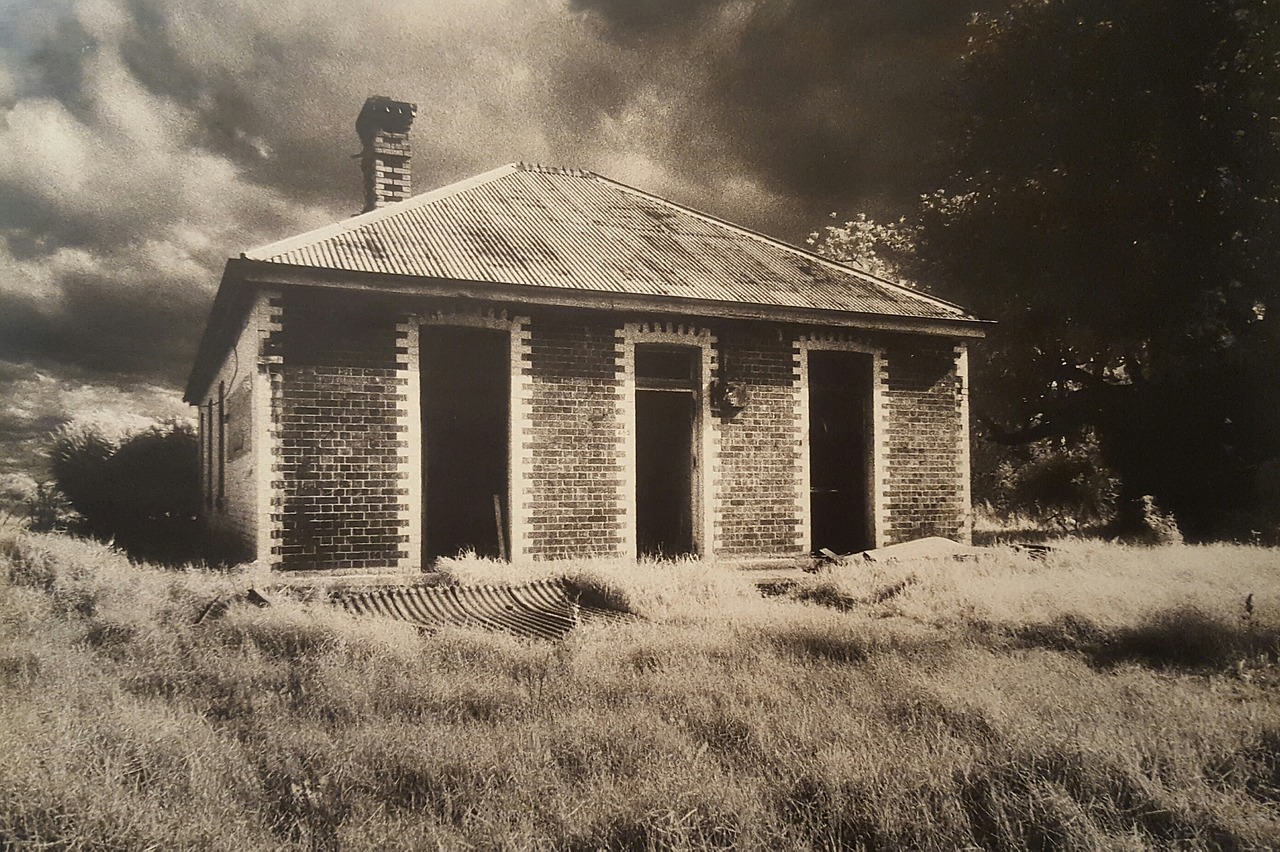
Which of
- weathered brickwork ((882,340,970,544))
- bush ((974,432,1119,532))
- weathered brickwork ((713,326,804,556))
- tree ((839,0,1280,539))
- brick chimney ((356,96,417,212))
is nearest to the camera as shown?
tree ((839,0,1280,539))

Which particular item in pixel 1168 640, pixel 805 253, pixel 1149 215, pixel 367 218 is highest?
pixel 805 253

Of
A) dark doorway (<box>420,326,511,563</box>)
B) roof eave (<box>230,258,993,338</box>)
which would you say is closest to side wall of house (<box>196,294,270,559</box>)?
roof eave (<box>230,258,993,338</box>)

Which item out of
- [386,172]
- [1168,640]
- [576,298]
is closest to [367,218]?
[386,172]

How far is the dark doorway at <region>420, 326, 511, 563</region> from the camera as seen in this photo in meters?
10.5

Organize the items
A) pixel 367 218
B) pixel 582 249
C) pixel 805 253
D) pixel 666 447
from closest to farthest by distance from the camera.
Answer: pixel 367 218
pixel 582 249
pixel 666 447
pixel 805 253

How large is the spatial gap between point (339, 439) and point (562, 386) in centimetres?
229

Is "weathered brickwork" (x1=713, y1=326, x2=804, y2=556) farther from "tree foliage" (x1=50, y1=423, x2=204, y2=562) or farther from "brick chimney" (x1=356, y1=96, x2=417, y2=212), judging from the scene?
"tree foliage" (x1=50, y1=423, x2=204, y2=562)

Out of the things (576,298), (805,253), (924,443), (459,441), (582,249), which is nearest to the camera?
(576,298)

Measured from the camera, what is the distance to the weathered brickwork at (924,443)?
398 inches

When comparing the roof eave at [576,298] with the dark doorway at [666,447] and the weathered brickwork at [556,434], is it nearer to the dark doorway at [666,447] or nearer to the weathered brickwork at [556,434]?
the weathered brickwork at [556,434]

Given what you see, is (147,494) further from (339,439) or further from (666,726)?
(666,726)

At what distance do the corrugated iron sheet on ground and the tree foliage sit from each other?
219 cm

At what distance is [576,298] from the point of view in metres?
8.26

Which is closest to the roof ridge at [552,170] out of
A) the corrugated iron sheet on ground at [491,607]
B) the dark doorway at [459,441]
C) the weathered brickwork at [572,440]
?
the dark doorway at [459,441]
